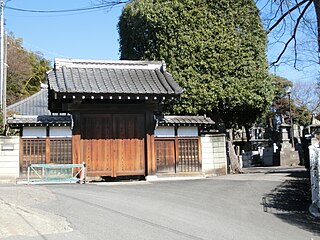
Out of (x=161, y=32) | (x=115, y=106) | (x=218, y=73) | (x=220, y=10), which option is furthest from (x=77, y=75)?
(x=220, y=10)

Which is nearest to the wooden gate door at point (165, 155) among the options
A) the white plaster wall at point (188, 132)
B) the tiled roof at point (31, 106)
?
the white plaster wall at point (188, 132)

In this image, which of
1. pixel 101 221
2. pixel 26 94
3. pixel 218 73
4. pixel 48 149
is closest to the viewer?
pixel 101 221

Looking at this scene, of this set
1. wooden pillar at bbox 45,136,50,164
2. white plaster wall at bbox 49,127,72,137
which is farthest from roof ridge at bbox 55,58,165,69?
wooden pillar at bbox 45,136,50,164

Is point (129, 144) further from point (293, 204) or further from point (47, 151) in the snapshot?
point (293, 204)

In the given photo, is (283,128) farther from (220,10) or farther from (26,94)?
(26,94)

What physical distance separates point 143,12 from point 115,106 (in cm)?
753

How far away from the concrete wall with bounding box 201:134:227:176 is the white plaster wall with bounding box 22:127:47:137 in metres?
7.18

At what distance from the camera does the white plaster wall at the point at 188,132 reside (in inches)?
680

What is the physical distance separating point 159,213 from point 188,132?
8.96m

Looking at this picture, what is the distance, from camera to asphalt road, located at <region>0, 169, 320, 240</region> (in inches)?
275

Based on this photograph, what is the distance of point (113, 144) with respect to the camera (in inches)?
634

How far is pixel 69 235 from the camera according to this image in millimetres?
6582

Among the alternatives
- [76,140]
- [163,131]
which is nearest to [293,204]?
[163,131]

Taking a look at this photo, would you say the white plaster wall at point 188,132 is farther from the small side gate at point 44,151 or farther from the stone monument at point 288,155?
the stone monument at point 288,155
